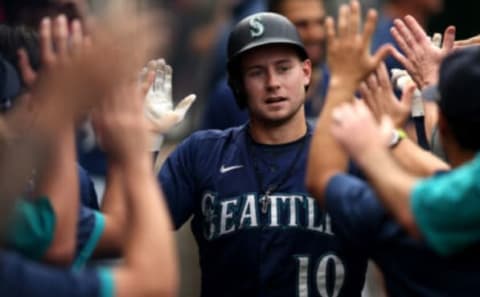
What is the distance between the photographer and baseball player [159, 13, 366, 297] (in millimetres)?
4434

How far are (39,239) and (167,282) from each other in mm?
397

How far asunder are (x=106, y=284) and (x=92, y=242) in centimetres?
80

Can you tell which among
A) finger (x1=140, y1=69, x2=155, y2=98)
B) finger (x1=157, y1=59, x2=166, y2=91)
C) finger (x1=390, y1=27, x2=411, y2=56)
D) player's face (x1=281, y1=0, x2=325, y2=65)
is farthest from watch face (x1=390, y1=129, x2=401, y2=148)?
player's face (x1=281, y1=0, x2=325, y2=65)

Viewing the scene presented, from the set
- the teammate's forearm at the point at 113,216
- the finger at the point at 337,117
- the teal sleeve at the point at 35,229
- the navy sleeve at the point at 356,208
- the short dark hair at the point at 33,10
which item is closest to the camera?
the teal sleeve at the point at 35,229

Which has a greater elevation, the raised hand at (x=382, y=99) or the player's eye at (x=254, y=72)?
the player's eye at (x=254, y=72)

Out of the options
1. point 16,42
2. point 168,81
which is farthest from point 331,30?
point 16,42

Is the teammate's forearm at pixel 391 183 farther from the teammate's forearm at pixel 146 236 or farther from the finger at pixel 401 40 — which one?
the finger at pixel 401 40

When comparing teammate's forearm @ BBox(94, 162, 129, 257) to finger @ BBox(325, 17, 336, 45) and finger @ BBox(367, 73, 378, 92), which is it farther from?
finger @ BBox(367, 73, 378, 92)

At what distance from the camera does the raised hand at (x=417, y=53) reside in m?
4.31

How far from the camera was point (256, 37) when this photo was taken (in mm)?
4633

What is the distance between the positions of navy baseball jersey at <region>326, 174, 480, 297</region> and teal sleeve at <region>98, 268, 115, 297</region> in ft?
2.84

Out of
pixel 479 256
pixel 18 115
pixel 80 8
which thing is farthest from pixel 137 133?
pixel 80 8

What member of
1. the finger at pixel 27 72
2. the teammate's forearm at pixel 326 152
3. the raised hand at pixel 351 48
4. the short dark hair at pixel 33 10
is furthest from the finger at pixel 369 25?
the short dark hair at pixel 33 10

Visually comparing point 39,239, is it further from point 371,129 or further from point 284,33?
point 284,33
